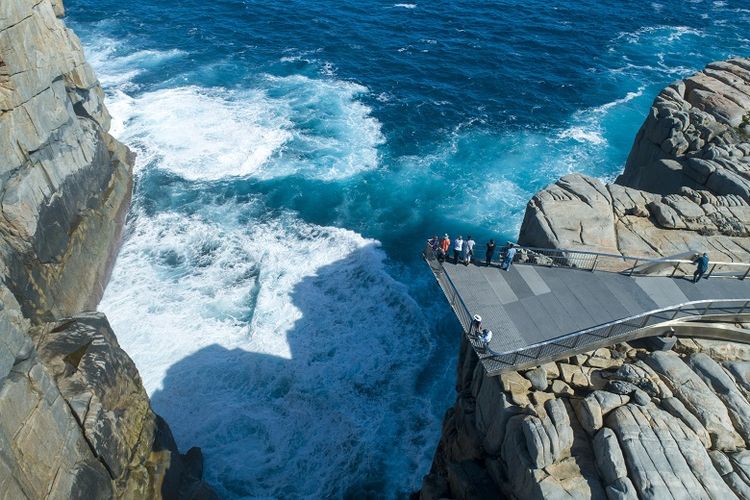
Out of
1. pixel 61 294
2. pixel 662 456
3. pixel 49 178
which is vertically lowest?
pixel 61 294

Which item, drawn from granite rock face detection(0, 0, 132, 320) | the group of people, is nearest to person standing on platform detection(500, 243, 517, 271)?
the group of people

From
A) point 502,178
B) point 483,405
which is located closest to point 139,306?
point 483,405

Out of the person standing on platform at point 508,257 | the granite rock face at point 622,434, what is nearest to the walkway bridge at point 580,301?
the person standing on platform at point 508,257

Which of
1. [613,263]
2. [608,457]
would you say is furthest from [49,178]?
[608,457]

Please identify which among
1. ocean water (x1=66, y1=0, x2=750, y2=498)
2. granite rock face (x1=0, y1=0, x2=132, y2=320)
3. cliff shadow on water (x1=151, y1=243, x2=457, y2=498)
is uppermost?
granite rock face (x1=0, y1=0, x2=132, y2=320)

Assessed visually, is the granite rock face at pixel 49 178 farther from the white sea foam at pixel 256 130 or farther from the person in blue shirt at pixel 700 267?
the person in blue shirt at pixel 700 267

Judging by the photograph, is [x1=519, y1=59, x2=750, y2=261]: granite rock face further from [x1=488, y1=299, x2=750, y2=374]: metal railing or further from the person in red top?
[x1=488, y1=299, x2=750, y2=374]: metal railing

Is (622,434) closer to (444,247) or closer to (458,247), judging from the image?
(458,247)
